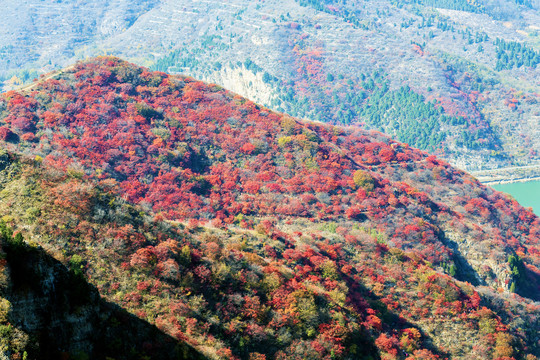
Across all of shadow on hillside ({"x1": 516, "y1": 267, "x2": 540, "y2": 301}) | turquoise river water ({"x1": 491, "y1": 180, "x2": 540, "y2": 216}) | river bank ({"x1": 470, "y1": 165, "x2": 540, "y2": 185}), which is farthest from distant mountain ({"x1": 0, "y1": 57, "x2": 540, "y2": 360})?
river bank ({"x1": 470, "y1": 165, "x2": 540, "y2": 185})

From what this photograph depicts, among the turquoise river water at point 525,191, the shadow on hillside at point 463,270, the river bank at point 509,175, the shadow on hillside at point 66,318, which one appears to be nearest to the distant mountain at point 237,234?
the shadow on hillside at point 66,318

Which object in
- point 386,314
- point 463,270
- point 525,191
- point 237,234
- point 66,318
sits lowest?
point 525,191

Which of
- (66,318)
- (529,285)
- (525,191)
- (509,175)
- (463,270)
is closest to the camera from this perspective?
(66,318)

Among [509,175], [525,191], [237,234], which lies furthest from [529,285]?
[509,175]

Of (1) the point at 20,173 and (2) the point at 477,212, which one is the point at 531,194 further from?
(1) the point at 20,173

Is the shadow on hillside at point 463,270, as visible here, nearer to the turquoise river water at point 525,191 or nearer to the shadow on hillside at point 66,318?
the shadow on hillside at point 66,318

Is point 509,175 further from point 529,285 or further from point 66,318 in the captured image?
point 66,318

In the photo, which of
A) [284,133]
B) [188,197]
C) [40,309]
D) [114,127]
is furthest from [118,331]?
[284,133]
